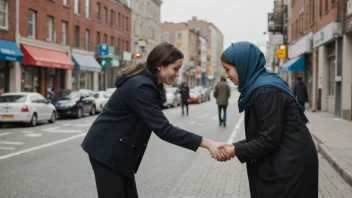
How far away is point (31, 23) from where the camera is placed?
103ft

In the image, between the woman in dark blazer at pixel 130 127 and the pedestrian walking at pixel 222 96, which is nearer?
the woman in dark blazer at pixel 130 127

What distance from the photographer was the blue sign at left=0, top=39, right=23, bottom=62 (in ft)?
85.1

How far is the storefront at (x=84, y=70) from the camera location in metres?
38.3

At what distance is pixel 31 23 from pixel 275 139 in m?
30.6

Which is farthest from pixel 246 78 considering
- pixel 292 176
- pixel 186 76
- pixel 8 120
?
pixel 186 76

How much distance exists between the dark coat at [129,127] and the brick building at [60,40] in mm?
25791

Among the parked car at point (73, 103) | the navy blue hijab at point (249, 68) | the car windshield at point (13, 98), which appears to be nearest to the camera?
the navy blue hijab at point (249, 68)

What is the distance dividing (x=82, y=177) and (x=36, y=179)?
739 millimetres

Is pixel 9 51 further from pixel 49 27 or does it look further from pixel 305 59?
pixel 305 59

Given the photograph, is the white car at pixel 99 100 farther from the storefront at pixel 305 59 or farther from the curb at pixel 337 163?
the curb at pixel 337 163

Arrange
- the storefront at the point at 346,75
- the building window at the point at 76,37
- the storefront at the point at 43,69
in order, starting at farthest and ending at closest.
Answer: the building window at the point at 76,37 → the storefront at the point at 43,69 → the storefront at the point at 346,75

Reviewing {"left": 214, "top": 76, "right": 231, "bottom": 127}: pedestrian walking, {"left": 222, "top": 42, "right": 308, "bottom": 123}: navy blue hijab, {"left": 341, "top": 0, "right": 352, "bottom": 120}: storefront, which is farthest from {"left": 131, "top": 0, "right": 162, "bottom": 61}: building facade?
{"left": 222, "top": 42, "right": 308, "bottom": 123}: navy blue hijab

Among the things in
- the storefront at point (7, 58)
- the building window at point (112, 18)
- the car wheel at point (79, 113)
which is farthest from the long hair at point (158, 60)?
Answer: the building window at point (112, 18)

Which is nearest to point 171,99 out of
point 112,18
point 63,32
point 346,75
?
point 63,32
